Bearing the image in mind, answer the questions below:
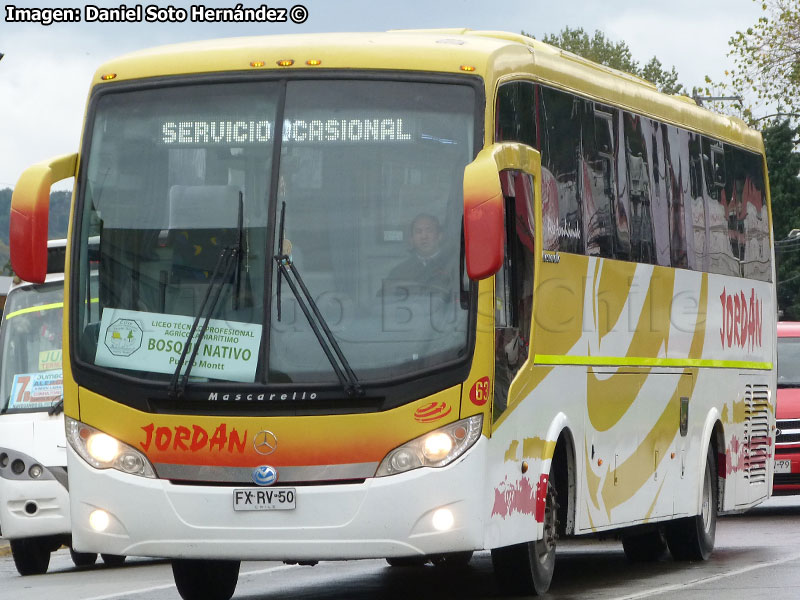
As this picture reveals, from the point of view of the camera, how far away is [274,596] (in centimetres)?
1304

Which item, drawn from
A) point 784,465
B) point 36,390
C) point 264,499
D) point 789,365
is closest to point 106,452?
point 264,499

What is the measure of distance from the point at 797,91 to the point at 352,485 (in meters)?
39.5

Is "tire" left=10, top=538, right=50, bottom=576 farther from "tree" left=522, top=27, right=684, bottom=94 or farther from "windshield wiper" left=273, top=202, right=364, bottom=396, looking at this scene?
"tree" left=522, top=27, right=684, bottom=94

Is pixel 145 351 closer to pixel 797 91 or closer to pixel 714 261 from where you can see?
pixel 714 261

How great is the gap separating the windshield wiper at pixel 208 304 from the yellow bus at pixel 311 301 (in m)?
0.01

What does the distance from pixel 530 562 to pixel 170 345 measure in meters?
2.83

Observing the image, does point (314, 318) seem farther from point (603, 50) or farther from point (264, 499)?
point (603, 50)

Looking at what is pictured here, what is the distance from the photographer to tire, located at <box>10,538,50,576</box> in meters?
16.8

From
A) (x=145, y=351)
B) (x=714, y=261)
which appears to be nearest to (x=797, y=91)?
(x=714, y=261)

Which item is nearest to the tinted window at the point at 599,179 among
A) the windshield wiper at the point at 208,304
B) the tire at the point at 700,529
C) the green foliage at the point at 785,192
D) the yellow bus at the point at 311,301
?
the yellow bus at the point at 311,301

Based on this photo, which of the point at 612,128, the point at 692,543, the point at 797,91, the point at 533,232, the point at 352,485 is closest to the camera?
the point at 352,485

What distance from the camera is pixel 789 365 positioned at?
23.3 m

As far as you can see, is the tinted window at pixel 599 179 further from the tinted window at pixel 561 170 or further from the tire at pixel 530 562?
the tire at pixel 530 562

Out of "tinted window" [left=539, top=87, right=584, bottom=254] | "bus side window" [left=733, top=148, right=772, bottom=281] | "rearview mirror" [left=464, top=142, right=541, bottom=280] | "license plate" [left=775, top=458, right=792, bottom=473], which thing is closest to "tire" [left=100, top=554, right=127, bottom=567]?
"bus side window" [left=733, top=148, right=772, bottom=281]
